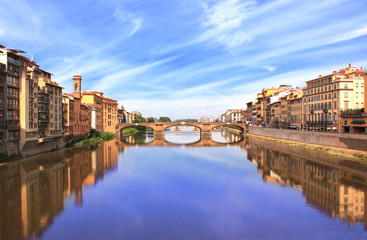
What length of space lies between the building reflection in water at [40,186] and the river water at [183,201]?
2.4 inches

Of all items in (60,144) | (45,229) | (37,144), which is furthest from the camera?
(60,144)

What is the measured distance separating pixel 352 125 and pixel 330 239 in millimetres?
38494

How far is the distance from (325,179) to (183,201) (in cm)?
1617

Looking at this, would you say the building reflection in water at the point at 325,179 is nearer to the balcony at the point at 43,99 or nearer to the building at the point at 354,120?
the building at the point at 354,120

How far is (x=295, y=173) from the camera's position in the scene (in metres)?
32.5

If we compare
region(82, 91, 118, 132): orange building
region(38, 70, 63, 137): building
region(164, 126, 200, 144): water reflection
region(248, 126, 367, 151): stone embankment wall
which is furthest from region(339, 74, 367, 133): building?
region(82, 91, 118, 132): orange building

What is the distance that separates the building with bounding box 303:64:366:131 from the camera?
51.8 meters

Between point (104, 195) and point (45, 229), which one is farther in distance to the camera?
point (104, 195)

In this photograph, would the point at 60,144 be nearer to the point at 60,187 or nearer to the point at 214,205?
the point at 60,187

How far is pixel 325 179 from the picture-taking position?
2870 cm

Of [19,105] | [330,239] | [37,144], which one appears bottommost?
[330,239]

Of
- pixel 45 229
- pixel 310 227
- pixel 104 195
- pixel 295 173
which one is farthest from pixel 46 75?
pixel 310 227

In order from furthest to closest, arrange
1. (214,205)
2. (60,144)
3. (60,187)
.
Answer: (60,144)
(60,187)
(214,205)

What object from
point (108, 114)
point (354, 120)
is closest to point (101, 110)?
point (108, 114)
